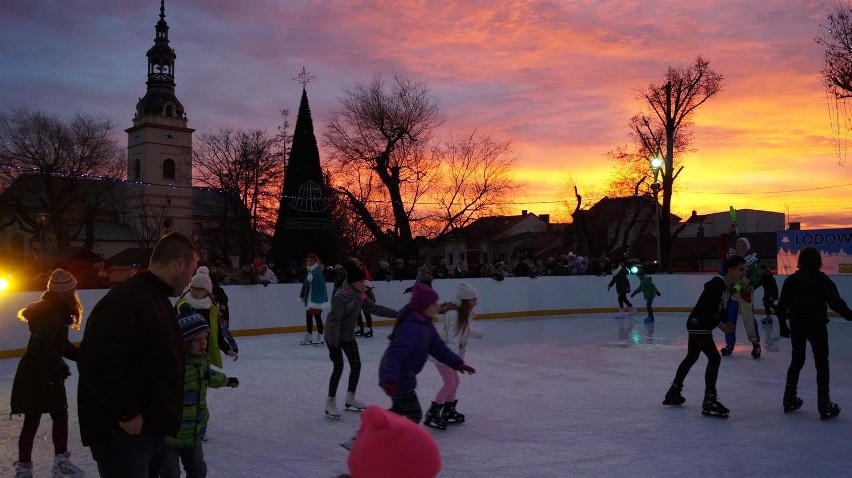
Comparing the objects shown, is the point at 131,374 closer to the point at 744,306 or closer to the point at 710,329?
the point at 710,329

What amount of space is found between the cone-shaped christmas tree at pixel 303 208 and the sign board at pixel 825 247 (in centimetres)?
1833

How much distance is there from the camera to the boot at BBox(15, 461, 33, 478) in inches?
206

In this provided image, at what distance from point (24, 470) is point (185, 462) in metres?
2.24

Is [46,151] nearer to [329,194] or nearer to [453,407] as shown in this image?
[329,194]

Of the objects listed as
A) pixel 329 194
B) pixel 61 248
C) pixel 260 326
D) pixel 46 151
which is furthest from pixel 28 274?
pixel 46 151

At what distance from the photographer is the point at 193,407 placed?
3832 mm

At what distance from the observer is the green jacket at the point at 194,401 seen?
3709 millimetres

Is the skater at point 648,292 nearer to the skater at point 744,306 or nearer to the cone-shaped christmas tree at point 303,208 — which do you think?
the skater at point 744,306

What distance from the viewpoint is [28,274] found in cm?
2103

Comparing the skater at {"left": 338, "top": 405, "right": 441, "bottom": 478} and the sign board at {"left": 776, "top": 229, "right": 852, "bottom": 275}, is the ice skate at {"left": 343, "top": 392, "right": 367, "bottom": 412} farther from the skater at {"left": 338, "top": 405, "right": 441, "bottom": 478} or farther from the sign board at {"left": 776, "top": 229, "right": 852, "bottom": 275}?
the sign board at {"left": 776, "top": 229, "right": 852, "bottom": 275}

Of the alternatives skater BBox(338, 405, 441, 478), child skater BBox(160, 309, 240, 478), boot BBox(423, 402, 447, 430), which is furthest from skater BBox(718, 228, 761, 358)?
skater BBox(338, 405, 441, 478)

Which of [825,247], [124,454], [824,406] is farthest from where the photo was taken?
[825,247]

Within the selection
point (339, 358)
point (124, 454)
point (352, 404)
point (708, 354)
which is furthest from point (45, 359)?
point (708, 354)

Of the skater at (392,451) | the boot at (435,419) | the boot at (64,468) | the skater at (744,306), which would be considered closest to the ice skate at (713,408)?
the boot at (435,419)
